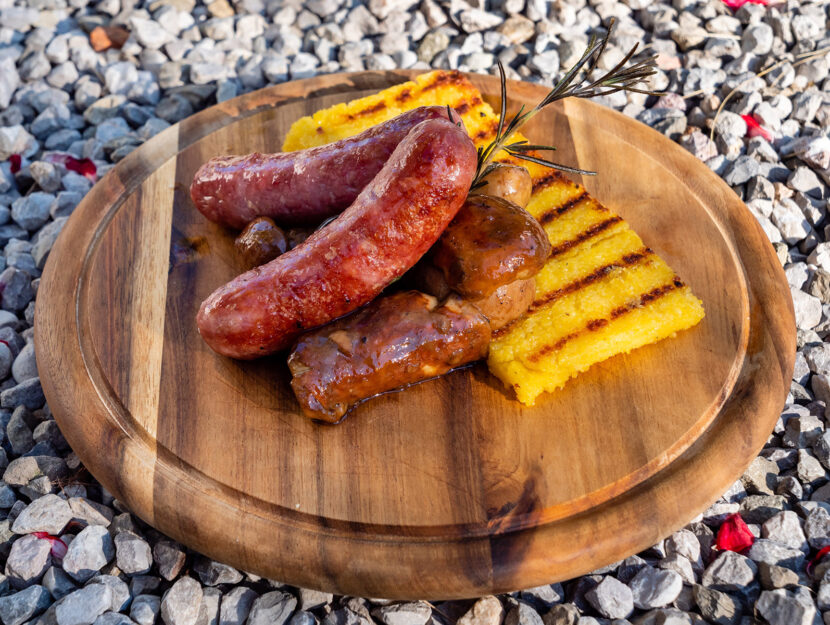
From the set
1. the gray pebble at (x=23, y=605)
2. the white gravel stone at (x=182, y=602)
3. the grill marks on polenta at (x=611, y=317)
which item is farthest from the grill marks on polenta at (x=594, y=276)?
the gray pebble at (x=23, y=605)

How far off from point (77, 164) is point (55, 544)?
9.02 ft

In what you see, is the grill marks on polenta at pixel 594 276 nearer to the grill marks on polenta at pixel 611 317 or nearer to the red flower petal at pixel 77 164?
the grill marks on polenta at pixel 611 317

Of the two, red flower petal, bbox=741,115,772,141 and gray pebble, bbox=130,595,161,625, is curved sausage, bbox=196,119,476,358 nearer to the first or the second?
gray pebble, bbox=130,595,161,625

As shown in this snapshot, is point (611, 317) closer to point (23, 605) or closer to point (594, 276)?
point (594, 276)

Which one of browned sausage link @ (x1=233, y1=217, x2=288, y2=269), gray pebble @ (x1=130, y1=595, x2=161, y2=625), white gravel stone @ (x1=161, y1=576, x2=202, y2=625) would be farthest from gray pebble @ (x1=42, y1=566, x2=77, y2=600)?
browned sausage link @ (x1=233, y1=217, x2=288, y2=269)

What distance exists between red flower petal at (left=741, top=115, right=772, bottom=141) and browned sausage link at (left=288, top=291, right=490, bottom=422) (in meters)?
3.13

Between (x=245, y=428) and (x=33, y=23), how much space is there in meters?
4.71

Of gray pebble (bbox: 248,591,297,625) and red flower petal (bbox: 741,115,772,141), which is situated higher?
red flower petal (bbox: 741,115,772,141)

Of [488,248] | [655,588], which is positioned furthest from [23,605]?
[655,588]

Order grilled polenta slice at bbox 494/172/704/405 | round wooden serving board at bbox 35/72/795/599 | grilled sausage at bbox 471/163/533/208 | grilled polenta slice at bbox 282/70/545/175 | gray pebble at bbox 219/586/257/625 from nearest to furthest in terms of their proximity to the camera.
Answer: round wooden serving board at bbox 35/72/795/599 < gray pebble at bbox 219/586/257/625 < grilled polenta slice at bbox 494/172/704/405 < grilled sausage at bbox 471/163/533/208 < grilled polenta slice at bbox 282/70/545/175

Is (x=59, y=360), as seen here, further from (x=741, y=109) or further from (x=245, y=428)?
(x=741, y=109)

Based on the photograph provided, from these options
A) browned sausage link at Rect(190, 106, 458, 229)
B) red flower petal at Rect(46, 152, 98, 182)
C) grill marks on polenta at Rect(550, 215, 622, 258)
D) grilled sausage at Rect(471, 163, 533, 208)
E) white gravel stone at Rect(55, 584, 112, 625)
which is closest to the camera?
white gravel stone at Rect(55, 584, 112, 625)

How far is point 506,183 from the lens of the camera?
3.73 metres

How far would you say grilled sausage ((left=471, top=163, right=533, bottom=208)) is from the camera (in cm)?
372
